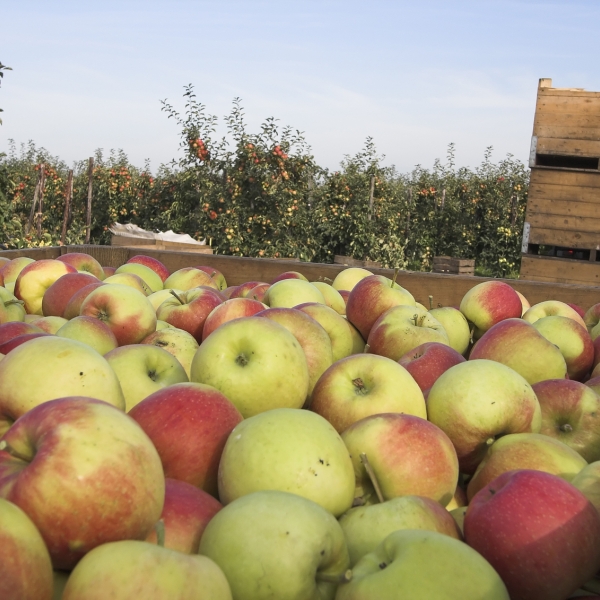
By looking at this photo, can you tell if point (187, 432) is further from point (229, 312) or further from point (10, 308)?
point (10, 308)

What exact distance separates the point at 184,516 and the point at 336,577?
345 millimetres

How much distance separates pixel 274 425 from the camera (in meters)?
1.52

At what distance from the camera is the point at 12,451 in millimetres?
1225

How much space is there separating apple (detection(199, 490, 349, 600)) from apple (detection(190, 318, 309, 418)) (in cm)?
70

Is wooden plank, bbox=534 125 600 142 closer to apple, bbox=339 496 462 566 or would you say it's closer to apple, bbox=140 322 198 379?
apple, bbox=140 322 198 379

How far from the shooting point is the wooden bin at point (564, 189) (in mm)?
8273

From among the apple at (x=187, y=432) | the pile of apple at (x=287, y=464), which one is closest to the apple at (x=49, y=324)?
the pile of apple at (x=287, y=464)

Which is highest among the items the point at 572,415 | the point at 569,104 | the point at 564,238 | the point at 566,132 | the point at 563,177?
the point at 569,104

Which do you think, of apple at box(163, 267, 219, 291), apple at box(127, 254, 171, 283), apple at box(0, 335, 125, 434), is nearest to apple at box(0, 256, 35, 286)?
apple at box(127, 254, 171, 283)

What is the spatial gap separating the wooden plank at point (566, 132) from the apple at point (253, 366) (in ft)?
24.8

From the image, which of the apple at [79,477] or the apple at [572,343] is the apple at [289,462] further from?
the apple at [572,343]

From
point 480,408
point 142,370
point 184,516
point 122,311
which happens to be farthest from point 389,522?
point 122,311

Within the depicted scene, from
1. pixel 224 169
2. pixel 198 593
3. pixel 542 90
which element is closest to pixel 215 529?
pixel 198 593

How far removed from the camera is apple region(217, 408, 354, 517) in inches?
56.5
